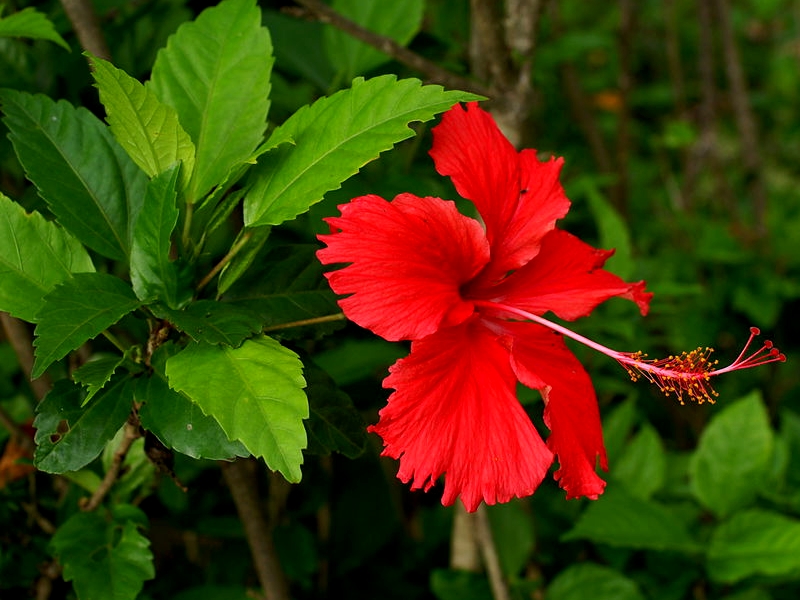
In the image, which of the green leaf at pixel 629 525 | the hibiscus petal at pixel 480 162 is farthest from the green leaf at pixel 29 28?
the green leaf at pixel 629 525

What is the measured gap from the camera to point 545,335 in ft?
2.78

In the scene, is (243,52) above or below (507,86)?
above

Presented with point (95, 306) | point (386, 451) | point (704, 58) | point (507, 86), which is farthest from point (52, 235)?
point (704, 58)

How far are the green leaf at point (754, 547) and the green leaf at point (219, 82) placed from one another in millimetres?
908

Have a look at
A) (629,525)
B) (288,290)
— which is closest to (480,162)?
(288,290)

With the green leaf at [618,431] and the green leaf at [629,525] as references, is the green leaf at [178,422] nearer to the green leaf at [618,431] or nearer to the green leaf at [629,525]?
the green leaf at [629,525]

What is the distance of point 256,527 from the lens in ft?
3.34

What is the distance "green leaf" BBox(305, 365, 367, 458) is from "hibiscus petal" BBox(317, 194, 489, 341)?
6.0 inches

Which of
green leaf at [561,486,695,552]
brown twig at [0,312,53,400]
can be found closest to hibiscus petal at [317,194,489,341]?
brown twig at [0,312,53,400]

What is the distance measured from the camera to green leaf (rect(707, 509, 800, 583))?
4.15 ft

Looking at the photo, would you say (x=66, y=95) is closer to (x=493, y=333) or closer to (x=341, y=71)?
(x=341, y=71)

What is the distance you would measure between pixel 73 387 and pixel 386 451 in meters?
0.29

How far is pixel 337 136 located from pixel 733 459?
940mm

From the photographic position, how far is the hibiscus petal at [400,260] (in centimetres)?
72
